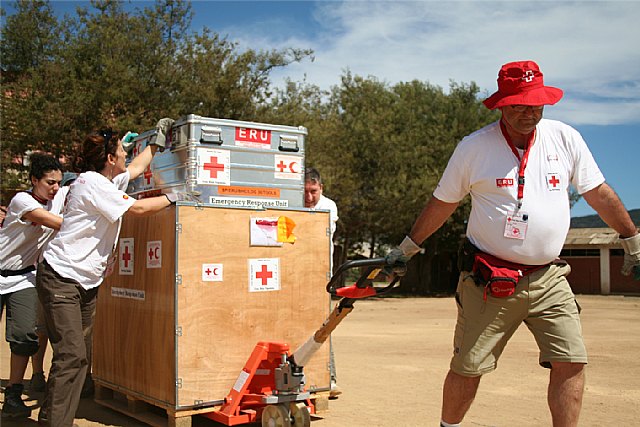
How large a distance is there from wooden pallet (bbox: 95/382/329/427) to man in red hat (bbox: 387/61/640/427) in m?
A: 1.88

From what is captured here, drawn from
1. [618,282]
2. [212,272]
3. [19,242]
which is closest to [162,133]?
[212,272]

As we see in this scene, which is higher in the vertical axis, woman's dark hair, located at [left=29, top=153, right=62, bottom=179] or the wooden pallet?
woman's dark hair, located at [left=29, top=153, right=62, bottom=179]

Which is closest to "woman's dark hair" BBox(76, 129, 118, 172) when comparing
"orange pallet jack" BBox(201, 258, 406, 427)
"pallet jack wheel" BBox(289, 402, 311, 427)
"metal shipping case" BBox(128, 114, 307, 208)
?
"metal shipping case" BBox(128, 114, 307, 208)

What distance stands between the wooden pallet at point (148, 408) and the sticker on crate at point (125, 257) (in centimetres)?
99

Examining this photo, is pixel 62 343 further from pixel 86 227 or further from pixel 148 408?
pixel 148 408

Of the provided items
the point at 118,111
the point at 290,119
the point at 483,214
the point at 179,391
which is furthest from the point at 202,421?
the point at 290,119

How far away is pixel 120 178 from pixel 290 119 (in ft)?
56.4

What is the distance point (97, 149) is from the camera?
5004 mm

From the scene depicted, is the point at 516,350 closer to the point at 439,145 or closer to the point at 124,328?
the point at 124,328

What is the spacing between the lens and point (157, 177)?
594cm

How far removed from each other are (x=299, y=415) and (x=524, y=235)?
7.05 feet

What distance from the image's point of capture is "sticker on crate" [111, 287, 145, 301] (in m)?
5.49

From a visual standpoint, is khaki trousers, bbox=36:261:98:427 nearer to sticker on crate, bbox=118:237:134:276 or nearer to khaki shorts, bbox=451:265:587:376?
sticker on crate, bbox=118:237:134:276

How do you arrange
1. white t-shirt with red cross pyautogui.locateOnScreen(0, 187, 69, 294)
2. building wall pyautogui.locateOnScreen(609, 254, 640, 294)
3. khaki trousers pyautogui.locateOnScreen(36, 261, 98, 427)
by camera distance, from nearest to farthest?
1. khaki trousers pyautogui.locateOnScreen(36, 261, 98, 427)
2. white t-shirt with red cross pyautogui.locateOnScreen(0, 187, 69, 294)
3. building wall pyautogui.locateOnScreen(609, 254, 640, 294)
